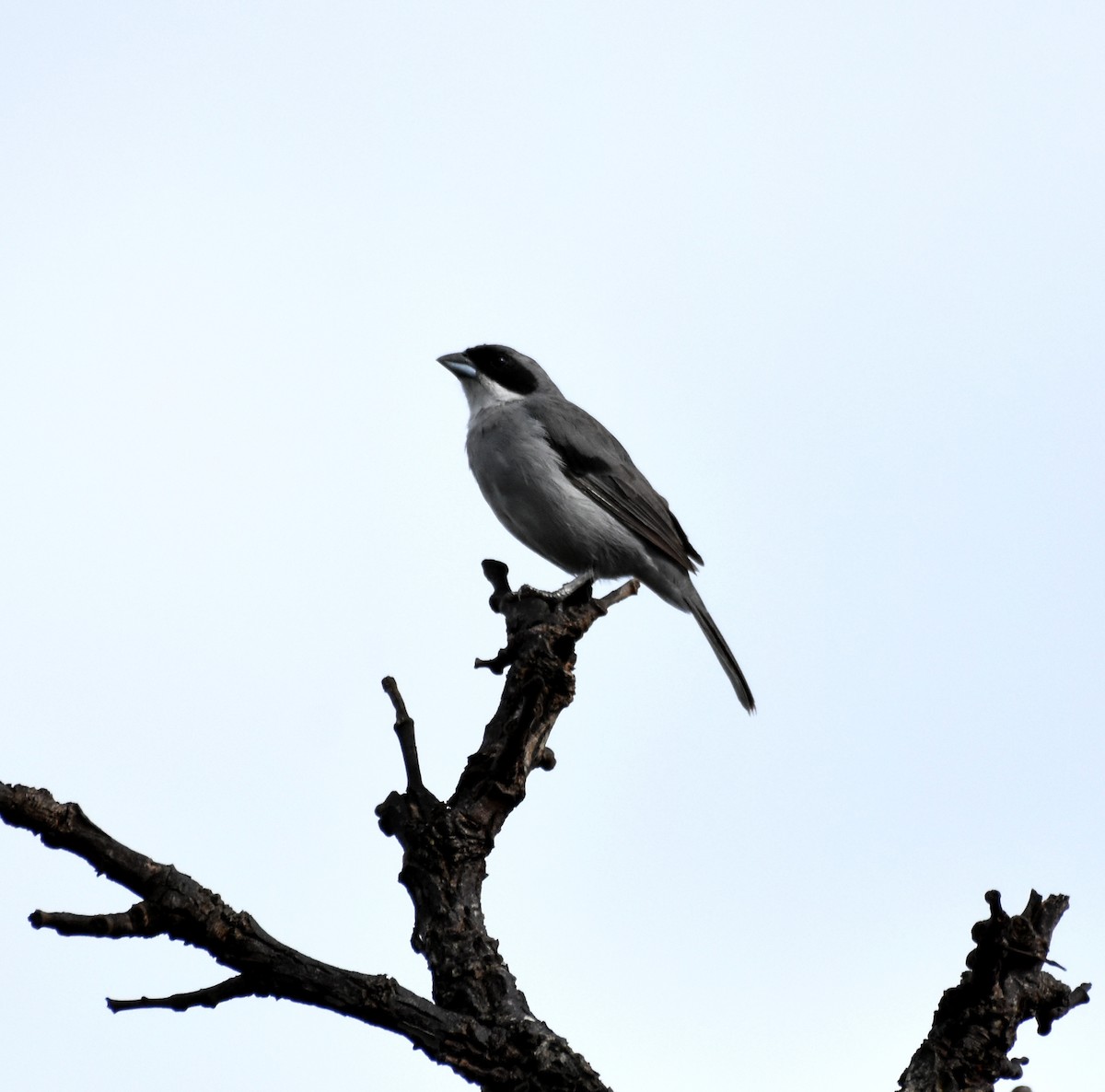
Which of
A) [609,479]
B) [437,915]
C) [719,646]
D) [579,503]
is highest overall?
[609,479]

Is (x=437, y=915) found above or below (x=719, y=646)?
below

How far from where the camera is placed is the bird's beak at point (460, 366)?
10.5 metres

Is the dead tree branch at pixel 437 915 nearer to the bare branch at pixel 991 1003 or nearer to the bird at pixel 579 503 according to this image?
the bare branch at pixel 991 1003

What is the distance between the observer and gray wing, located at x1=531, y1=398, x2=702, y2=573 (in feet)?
30.7

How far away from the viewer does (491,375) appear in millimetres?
10555

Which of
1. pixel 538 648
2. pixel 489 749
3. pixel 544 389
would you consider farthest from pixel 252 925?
pixel 544 389

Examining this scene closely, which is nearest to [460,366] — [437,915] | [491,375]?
[491,375]

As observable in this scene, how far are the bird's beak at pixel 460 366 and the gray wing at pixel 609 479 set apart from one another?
79cm

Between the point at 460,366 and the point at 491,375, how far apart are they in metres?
0.26

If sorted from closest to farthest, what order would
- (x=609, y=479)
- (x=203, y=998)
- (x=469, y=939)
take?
(x=203, y=998) → (x=469, y=939) → (x=609, y=479)

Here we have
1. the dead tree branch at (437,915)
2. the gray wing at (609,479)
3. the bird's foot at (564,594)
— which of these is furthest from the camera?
the gray wing at (609,479)

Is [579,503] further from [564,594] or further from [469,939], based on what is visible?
[469,939]

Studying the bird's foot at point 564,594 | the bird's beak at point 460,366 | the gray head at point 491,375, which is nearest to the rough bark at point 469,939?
the bird's foot at point 564,594

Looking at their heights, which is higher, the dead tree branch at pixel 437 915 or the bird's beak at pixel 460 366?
the bird's beak at pixel 460 366
